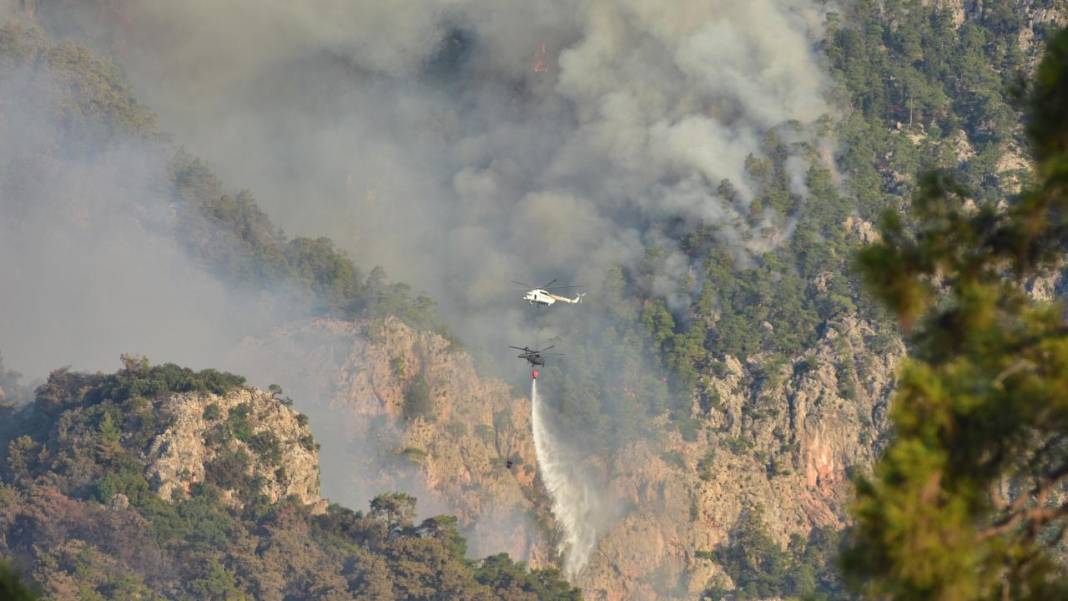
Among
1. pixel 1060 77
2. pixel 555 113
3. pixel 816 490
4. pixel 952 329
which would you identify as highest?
pixel 555 113

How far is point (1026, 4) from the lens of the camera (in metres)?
165

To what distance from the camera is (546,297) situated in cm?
11919

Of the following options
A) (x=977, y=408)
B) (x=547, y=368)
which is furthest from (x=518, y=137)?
(x=977, y=408)

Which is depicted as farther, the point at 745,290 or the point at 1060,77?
the point at 745,290

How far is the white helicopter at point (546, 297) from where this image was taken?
389 ft

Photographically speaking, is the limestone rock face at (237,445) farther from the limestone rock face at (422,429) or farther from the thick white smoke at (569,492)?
the thick white smoke at (569,492)

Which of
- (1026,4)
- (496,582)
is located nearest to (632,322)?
(496,582)

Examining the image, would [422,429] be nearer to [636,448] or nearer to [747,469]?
[636,448]

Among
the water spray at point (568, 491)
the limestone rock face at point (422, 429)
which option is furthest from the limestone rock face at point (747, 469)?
the limestone rock face at point (422, 429)

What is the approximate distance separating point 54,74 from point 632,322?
43.6 meters

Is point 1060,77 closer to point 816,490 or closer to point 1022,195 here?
point 1022,195

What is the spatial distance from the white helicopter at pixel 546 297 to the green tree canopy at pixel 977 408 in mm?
78320

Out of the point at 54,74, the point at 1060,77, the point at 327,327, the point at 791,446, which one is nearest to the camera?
the point at 1060,77

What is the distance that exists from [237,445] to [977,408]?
3813 inches
